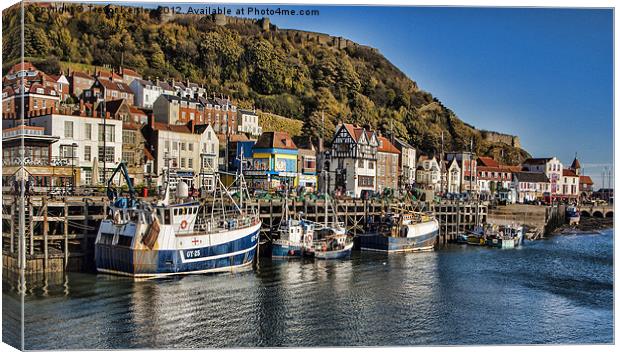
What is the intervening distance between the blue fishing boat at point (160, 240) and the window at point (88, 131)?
186 cm

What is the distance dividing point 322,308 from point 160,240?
24.2ft

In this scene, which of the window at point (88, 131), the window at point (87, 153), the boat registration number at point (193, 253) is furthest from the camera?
Answer: the window at point (88, 131)

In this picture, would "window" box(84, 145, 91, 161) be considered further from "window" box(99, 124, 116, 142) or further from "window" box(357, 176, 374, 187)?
"window" box(357, 176, 374, 187)

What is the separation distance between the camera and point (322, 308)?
22.2 m

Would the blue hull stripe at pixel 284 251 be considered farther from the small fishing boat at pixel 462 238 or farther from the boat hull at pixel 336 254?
the small fishing boat at pixel 462 238

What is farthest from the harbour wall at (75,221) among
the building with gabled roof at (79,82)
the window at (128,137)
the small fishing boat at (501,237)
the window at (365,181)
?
the building with gabled roof at (79,82)

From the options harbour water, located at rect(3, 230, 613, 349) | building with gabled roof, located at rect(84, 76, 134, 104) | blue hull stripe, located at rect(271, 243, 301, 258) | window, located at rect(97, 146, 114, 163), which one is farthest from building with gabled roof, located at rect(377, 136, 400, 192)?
window, located at rect(97, 146, 114, 163)

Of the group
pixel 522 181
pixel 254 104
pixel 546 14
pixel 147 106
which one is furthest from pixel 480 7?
pixel 147 106

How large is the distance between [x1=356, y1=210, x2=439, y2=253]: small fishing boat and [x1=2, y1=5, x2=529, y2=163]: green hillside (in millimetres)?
5852

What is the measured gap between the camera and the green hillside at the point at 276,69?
35875 mm

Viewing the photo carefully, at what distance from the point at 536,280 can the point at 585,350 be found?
32.3 ft

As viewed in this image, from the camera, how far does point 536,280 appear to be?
28469 mm

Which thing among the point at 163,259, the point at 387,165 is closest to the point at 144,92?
the point at 387,165

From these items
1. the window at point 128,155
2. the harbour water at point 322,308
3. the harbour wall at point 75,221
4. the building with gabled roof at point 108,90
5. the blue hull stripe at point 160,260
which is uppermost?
the building with gabled roof at point 108,90
